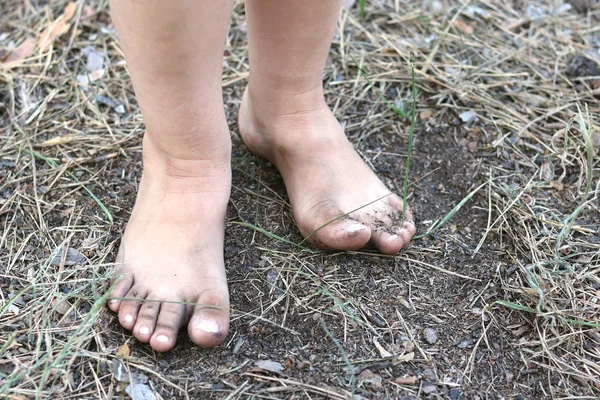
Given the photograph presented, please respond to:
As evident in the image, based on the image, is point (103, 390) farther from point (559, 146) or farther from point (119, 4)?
point (559, 146)

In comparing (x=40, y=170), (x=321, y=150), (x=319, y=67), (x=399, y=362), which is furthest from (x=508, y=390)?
(x=40, y=170)

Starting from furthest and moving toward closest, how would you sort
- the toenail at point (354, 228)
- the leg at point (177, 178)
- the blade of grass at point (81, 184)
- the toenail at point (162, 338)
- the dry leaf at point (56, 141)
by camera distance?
the dry leaf at point (56, 141), the blade of grass at point (81, 184), the toenail at point (354, 228), the toenail at point (162, 338), the leg at point (177, 178)

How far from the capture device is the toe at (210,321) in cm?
99

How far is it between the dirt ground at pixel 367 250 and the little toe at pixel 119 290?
0.02 m

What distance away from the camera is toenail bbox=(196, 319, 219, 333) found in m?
0.99

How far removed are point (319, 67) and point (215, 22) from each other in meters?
0.36

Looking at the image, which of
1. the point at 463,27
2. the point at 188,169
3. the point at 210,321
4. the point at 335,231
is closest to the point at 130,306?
the point at 210,321

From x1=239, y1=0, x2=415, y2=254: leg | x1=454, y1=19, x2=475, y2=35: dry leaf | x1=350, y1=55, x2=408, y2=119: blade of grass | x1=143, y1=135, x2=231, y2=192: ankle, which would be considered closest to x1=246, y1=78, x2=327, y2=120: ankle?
x1=239, y1=0, x2=415, y2=254: leg

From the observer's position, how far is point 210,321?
3.27 feet

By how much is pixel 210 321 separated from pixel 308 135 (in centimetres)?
45

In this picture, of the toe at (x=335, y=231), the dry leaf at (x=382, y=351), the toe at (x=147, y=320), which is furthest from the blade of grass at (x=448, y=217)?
the toe at (x=147, y=320)

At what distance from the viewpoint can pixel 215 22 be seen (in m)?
0.85

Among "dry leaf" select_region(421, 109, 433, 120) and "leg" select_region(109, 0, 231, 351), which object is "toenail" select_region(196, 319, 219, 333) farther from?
"dry leaf" select_region(421, 109, 433, 120)

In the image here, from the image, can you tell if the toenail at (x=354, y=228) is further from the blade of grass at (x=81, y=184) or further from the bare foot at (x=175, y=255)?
the blade of grass at (x=81, y=184)
